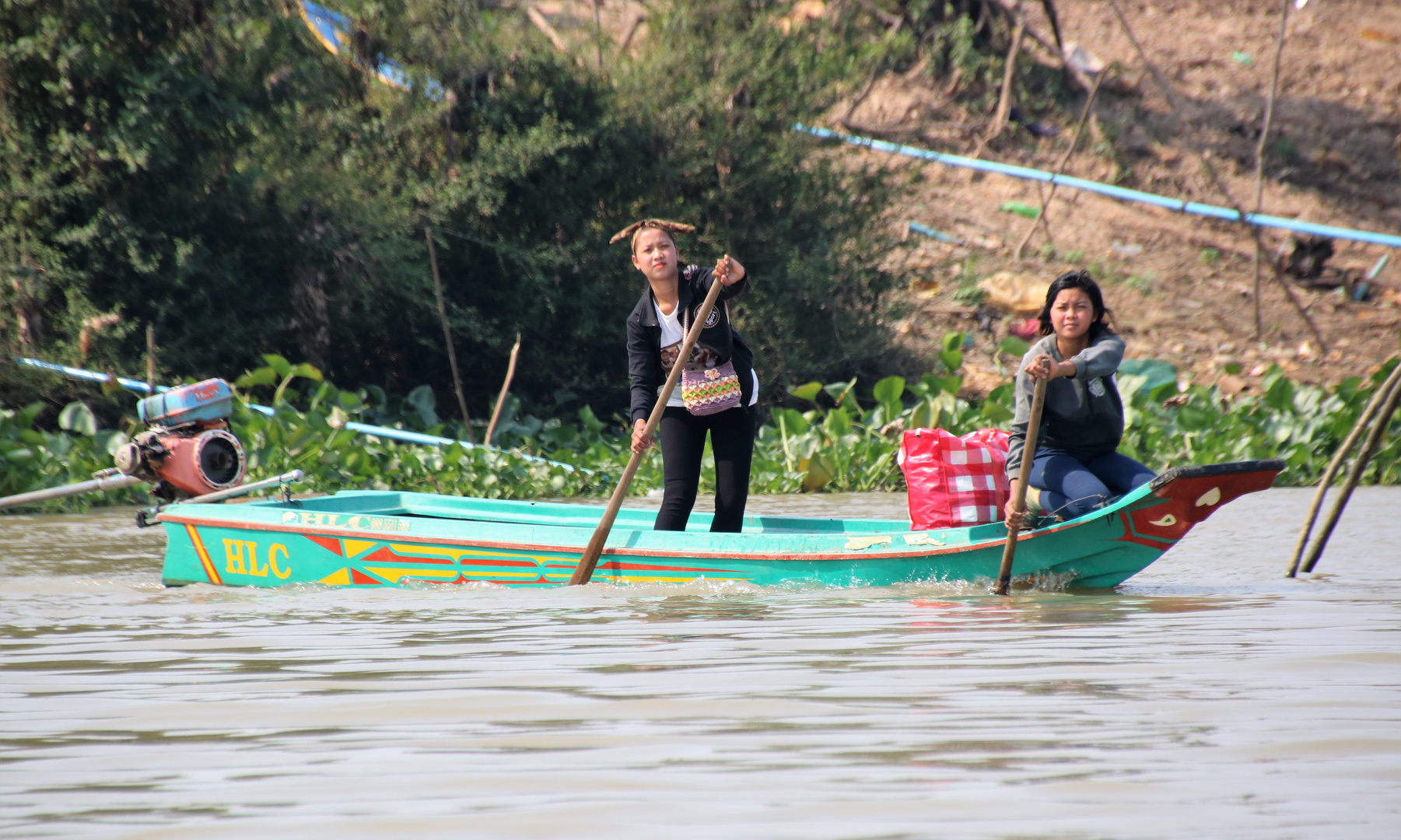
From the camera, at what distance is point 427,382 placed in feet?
49.7

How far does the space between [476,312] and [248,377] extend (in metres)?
4.14

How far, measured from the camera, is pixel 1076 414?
4.81m

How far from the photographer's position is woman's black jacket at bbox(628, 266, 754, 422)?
511cm

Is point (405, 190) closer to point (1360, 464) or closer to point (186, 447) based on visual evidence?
point (186, 447)

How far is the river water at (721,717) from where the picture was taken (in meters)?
2.17

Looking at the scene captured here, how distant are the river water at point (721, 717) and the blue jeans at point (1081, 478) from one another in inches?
13.4

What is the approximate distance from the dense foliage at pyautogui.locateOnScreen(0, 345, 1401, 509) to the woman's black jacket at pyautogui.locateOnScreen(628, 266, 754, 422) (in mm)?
4761

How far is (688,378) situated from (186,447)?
96.3 inches

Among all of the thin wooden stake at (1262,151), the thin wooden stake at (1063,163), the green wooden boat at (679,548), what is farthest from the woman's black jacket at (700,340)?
the thin wooden stake at (1262,151)

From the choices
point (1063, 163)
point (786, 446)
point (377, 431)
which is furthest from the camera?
point (1063, 163)

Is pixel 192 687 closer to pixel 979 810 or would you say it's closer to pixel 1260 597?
pixel 979 810

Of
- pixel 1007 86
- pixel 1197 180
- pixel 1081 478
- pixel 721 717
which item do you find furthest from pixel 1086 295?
pixel 1197 180

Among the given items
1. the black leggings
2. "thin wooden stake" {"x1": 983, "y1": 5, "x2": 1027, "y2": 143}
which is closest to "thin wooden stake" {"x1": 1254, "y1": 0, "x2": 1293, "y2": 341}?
"thin wooden stake" {"x1": 983, "y1": 5, "x2": 1027, "y2": 143}

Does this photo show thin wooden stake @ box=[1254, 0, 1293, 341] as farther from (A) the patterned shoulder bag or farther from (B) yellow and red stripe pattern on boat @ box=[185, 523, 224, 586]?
(B) yellow and red stripe pattern on boat @ box=[185, 523, 224, 586]
